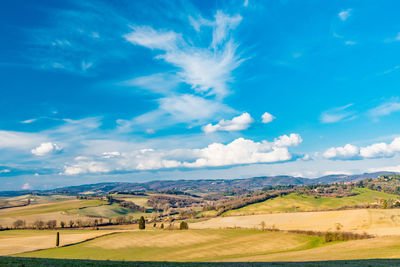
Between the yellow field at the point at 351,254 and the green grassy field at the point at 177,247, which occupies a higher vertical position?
the yellow field at the point at 351,254

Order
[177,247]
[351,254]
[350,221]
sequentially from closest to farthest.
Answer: [351,254]
[177,247]
[350,221]

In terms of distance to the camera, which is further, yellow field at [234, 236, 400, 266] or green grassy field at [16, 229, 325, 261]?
green grassy field at [16, 229, 325, 261]

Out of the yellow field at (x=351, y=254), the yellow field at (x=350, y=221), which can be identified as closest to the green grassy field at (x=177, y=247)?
the yellow field at (x=351, y=254)

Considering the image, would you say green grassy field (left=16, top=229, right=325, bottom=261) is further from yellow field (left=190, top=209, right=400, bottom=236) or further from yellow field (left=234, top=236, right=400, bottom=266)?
yellow field (left=190, top=209, right=400, bottom=236)

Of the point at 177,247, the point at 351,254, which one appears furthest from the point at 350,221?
the point at 351,254

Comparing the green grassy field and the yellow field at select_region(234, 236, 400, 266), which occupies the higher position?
the yellow field at select_region(234, 236, 400, 266)

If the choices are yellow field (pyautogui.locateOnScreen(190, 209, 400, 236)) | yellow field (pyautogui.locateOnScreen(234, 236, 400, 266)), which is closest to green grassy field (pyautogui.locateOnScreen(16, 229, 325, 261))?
yellow field (pyautogui.locateOnScreen(234, 236, 400, 266))

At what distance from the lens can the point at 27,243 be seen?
9269 cm

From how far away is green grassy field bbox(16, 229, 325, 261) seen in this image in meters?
72.7

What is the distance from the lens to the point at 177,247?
87.9 meters

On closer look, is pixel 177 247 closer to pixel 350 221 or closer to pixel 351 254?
pixel 351 254

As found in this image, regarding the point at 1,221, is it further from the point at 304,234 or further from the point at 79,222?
the point at 304,234

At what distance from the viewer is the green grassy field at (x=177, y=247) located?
72744 mm

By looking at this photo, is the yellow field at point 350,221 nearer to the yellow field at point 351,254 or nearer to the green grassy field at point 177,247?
the green grassy field at point 177,247
